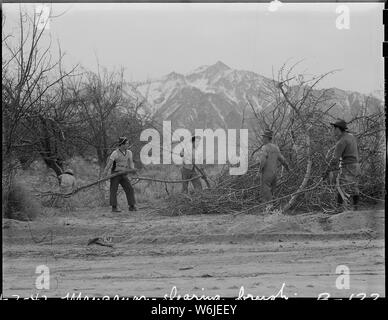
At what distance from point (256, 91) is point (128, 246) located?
4.34 feet

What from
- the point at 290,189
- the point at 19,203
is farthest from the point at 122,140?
the point at 290,189

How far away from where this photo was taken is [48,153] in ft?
16.9

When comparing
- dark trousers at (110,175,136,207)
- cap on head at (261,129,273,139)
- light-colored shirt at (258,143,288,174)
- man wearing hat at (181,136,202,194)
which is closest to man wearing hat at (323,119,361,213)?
light-colored shirt at (258,143,288,174)

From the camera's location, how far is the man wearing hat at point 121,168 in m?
5.10

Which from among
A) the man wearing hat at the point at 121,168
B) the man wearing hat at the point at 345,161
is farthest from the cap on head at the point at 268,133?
the man wearing hat at the point at 121,168

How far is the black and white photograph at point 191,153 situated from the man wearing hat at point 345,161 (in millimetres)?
14

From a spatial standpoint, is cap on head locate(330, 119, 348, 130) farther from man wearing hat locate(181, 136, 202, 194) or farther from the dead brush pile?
man wearing hat locate(181, 136, 202, 194)

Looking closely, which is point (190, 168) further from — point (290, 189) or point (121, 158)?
point (290, 189)

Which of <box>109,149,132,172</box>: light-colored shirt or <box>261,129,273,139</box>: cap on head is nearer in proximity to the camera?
<box>109,149,132,172</box>: light-colored shirt

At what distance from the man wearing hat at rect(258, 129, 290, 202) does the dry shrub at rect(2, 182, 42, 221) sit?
1544 millimetres

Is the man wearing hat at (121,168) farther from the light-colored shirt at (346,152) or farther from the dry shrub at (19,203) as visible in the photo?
the light-colored shirt at (346,152)

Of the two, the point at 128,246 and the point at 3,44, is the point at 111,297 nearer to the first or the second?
the point at 128,246

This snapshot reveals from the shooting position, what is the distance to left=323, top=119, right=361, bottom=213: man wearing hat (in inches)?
207
